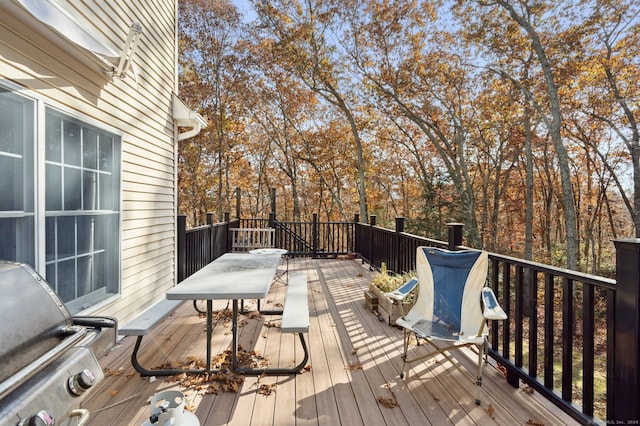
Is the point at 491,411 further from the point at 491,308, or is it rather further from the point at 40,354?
the point at 40,354

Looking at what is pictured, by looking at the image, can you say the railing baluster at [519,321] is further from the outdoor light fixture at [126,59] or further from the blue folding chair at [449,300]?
the outdoor light fixture at [126,59]

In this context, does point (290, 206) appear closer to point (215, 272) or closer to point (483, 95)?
point (483, 95)

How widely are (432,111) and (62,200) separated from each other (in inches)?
424

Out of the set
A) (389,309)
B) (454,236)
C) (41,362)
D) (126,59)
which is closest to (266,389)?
(41,362)

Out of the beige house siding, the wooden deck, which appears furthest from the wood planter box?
the beige house siding

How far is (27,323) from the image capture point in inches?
46.4

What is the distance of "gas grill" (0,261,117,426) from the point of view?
3.22 ft

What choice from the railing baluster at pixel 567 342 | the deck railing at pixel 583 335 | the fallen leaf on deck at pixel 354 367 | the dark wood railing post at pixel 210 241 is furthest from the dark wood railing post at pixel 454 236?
the dark wood railing post at pixel 210 241

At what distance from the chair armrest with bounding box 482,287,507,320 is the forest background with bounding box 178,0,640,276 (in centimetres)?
775

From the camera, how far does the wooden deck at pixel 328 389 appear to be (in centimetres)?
202

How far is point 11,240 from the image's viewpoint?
6.90 ft

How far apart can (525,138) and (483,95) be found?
2.10m

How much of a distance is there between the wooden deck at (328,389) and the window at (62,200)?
2.53 ft

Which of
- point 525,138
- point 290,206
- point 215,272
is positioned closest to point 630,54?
point 525,138
